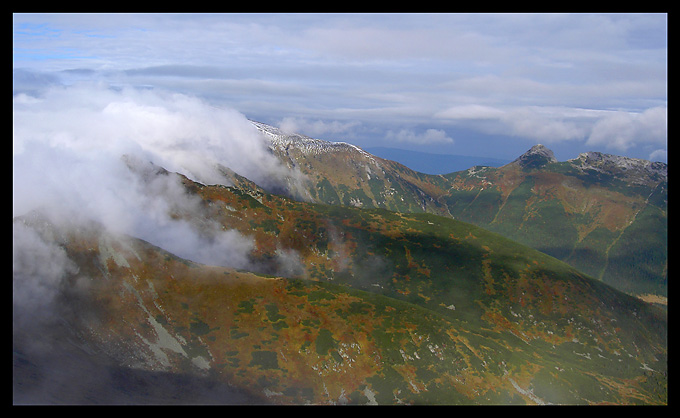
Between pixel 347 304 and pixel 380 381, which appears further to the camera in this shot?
pixel 347 304

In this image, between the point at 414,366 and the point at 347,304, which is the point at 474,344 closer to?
the point at 414,366

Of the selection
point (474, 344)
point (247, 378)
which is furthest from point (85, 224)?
point (474, 344)

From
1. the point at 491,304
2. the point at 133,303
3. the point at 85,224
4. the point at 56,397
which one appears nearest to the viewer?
the point at 56,397

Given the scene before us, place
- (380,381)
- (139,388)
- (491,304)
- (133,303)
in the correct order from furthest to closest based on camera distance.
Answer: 1. (491,304)
2. (133,303)
3. (380,381)
4. (139,388)

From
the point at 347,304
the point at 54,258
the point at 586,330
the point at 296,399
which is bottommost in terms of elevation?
the point at 586,330

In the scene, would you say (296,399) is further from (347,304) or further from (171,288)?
(171,288)

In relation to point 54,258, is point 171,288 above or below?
below

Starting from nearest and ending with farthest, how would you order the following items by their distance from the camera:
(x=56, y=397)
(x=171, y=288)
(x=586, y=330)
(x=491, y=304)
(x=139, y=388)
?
(x=56, y=397) → (x=139, y=388) → (x=171, y=288) → (x=586, y=330) → (x=491, y=304)
